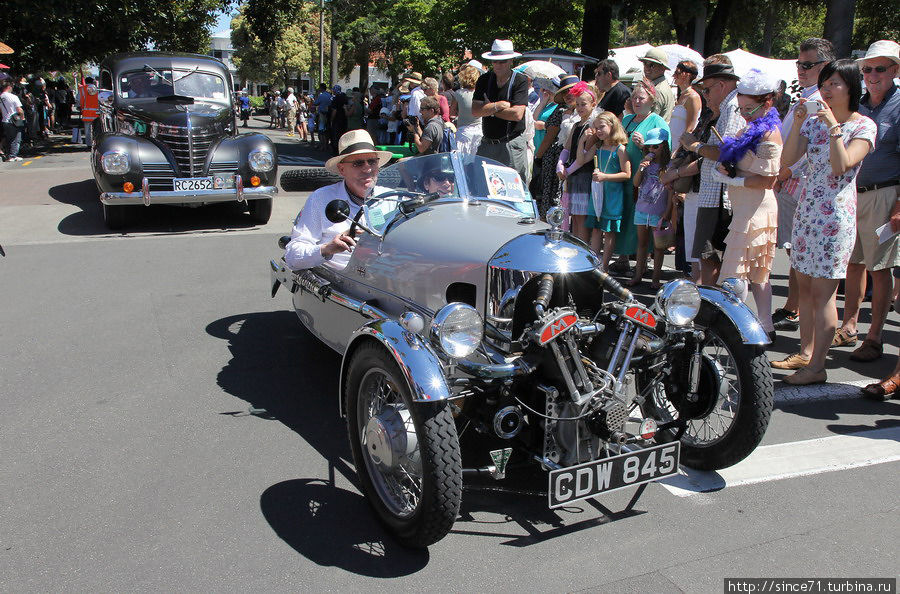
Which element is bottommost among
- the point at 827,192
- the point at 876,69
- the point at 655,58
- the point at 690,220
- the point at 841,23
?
the point at 690,220

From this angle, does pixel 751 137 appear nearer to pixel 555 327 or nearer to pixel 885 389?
pixel 885 389

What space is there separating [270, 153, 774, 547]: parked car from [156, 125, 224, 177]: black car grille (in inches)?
259

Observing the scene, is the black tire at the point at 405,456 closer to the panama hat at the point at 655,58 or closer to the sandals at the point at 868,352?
the sandals at the point at 868,352

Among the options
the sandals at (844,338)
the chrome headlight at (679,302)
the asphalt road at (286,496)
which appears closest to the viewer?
the asphalt road at (286,496)

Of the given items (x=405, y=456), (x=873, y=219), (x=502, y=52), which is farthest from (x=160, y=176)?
(x=873, y=219)

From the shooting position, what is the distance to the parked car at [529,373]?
300 cm

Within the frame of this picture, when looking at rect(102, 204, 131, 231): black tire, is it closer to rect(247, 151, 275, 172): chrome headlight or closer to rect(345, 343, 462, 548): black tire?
rect(247, 151, 275, 172): chrome headlight

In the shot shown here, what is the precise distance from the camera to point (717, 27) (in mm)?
22656

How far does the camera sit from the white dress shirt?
4812 mm

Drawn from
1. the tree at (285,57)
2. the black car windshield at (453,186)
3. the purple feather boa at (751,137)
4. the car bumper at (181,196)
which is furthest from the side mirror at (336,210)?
the tree at (285,57)

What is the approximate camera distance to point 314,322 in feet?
16.8

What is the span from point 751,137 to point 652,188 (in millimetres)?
2189

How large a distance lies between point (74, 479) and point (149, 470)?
1.14ft

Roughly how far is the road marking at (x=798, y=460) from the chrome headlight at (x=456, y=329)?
1407 mm
